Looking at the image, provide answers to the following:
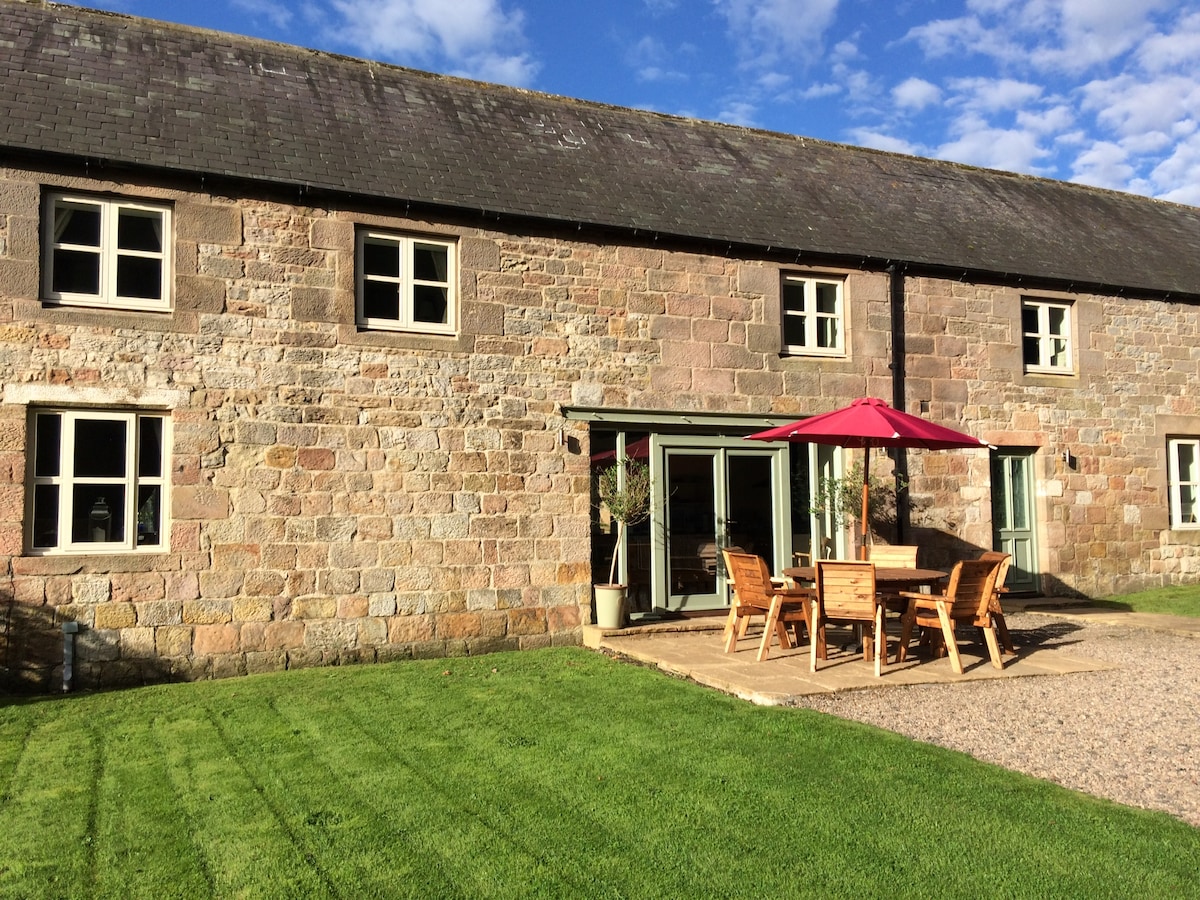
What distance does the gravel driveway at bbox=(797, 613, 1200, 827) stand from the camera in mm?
4930

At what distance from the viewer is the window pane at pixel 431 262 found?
1007cm

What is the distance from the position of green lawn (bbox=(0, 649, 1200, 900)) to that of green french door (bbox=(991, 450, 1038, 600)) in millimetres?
7611

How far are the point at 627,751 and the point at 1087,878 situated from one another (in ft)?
8.28

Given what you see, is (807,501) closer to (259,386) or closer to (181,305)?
(259,386)

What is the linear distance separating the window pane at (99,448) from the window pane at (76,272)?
4.01ft

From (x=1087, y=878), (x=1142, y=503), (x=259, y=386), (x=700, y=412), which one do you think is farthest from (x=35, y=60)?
(x=1142, y=503)

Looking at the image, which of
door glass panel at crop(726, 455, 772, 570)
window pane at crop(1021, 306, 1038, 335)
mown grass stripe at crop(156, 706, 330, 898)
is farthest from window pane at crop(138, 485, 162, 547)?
window pane at crop(1021, 306, 1038, 335)

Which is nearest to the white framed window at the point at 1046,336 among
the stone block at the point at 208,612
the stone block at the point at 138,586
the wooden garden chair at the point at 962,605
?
the wooden garden chair at the point at 962,605

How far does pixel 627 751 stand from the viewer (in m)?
5.50

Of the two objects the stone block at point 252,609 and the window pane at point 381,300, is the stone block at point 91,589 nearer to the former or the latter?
the stone block at point 252,609

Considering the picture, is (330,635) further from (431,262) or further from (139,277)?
(431,262)

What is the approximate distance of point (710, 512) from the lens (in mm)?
11125

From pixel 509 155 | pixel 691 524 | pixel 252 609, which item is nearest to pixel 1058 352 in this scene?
pixel 691 524

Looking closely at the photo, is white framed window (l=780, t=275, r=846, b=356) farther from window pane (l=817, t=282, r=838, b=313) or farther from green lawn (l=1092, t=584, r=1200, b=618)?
green lawn (l=1092, t=584, r=1200, b=618)
